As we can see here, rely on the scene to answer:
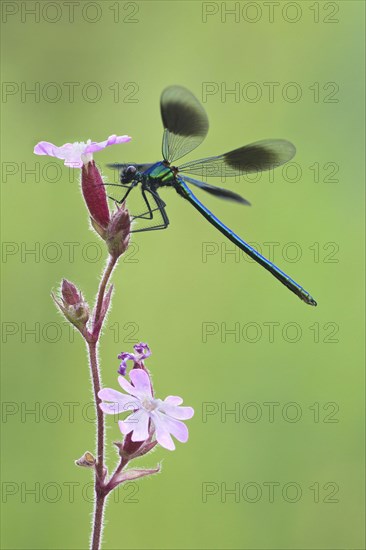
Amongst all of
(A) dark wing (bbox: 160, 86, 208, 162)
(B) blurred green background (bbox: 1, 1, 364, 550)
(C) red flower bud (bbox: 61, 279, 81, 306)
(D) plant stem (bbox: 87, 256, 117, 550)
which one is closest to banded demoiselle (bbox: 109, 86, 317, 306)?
(A) dark wing (bbox: 160, 86, 208, 162)

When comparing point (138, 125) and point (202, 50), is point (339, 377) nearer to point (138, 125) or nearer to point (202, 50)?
point (138, 125)

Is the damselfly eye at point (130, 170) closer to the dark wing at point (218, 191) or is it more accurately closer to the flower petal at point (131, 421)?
the dark wing at point (218, 191)

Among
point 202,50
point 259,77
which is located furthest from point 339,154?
point 202,50

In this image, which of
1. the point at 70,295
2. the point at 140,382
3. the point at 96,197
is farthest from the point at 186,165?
the point at 140,382

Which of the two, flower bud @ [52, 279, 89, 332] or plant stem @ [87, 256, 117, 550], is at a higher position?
flower bud @ [52, 279, 89, 332]

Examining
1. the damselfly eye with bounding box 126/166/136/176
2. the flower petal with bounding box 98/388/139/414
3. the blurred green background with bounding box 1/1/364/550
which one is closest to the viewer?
the flower petal with bounding box 98/388/139/414

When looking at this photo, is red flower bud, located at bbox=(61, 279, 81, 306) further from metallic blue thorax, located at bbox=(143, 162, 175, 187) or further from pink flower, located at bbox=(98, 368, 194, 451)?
metallic blue thorax, located at bbox=(143, 162, 175, 187)

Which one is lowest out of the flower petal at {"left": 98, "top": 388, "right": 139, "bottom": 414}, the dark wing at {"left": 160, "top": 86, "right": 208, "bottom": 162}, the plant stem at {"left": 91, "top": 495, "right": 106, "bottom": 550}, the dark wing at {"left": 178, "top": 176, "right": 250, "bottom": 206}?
the plant stem at {"left": 91, "top": 495, "right": 106, "bottom": 550}
